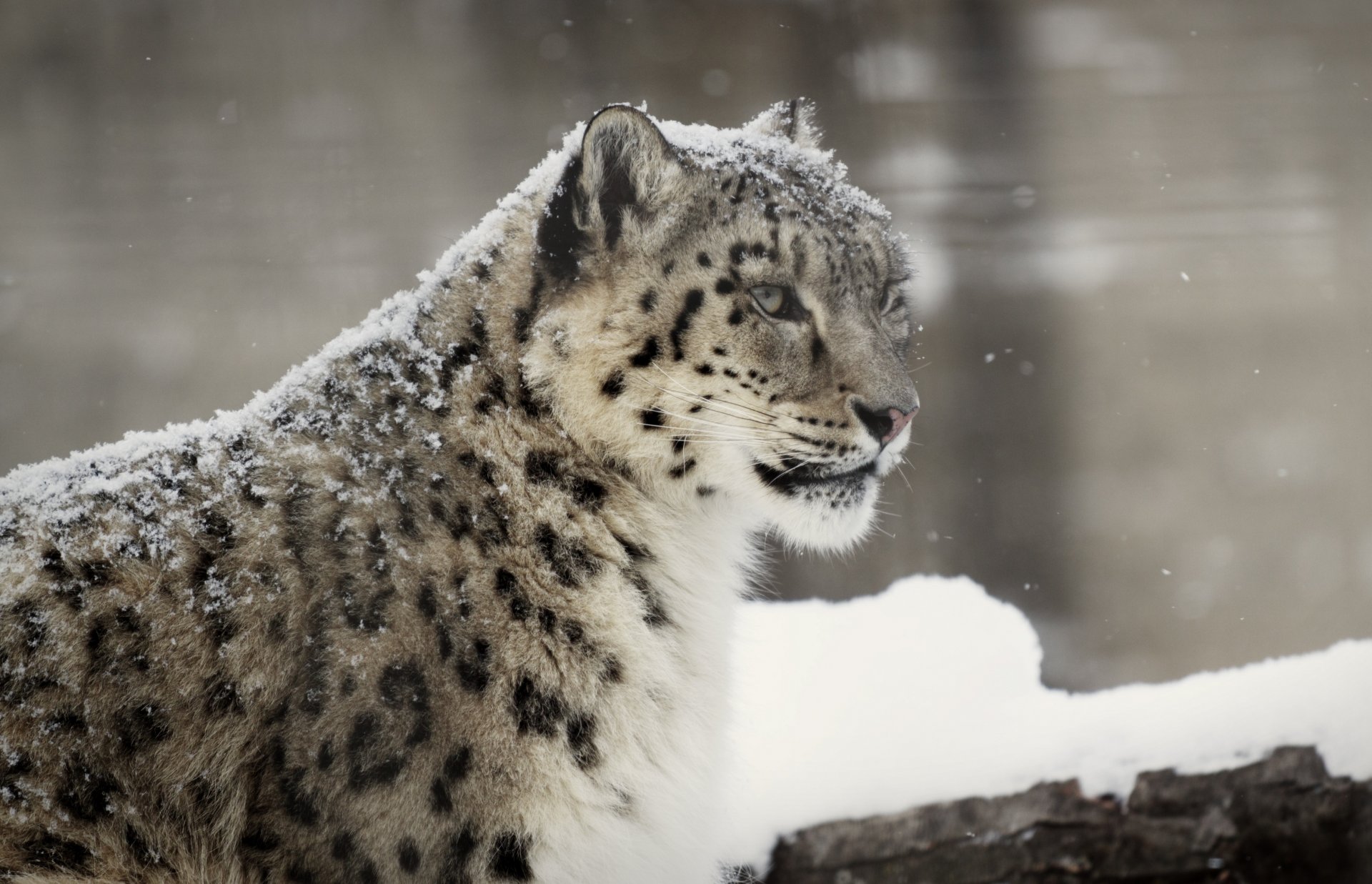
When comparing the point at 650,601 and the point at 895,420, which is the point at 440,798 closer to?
the point at 650,601

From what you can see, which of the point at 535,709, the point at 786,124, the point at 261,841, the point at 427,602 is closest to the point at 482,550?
the point at 427,602

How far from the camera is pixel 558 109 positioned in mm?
3666

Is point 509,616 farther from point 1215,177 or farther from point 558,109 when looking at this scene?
point 1215,177

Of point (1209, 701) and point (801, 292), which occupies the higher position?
point (801, 292)

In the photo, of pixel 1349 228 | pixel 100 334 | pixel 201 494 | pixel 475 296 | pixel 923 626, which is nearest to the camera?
pixel 201 494

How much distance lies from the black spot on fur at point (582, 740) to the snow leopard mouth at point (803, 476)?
56cm

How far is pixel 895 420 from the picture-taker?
185 centimetres

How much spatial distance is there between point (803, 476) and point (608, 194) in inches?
25.0

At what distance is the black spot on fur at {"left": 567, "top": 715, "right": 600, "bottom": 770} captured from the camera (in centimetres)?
161

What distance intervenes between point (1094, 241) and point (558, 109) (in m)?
2.21

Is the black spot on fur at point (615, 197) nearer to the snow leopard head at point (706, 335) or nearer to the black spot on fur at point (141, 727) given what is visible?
the snow leopard head at point (706, 335)

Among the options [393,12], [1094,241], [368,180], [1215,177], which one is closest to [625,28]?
[393,12]

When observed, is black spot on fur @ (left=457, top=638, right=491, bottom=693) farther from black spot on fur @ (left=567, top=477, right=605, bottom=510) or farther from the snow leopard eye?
the snow leopard eye

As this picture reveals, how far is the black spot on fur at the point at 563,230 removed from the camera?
1812 millimetres
